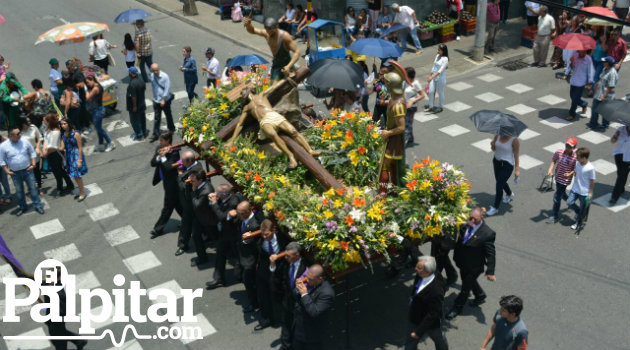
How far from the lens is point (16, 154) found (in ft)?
38.1

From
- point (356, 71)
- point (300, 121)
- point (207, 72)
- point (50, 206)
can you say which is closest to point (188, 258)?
point (300, 121)

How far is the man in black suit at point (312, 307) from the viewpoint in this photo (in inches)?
288

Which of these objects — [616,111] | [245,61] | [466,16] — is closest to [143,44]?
[245,61]

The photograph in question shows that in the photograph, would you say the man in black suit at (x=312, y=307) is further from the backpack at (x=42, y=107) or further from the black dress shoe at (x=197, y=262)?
the backpack at (x=42, y=107)

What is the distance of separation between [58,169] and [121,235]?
2321 millimetres

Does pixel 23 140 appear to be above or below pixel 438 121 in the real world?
above

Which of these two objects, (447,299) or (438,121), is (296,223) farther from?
(438,121)

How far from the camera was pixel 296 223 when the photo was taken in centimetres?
783

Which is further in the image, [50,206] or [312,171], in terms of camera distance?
[50,206]

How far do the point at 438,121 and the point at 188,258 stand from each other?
7259 millimetres

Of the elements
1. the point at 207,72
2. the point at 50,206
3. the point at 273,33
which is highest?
the point at 273,33

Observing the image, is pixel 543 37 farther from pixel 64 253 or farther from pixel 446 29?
pixel 64 253

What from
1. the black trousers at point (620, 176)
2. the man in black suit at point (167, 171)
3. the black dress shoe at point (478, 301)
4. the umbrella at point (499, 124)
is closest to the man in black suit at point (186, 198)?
the man in black suit at point (167, 171)

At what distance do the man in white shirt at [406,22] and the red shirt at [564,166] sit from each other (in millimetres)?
9571
